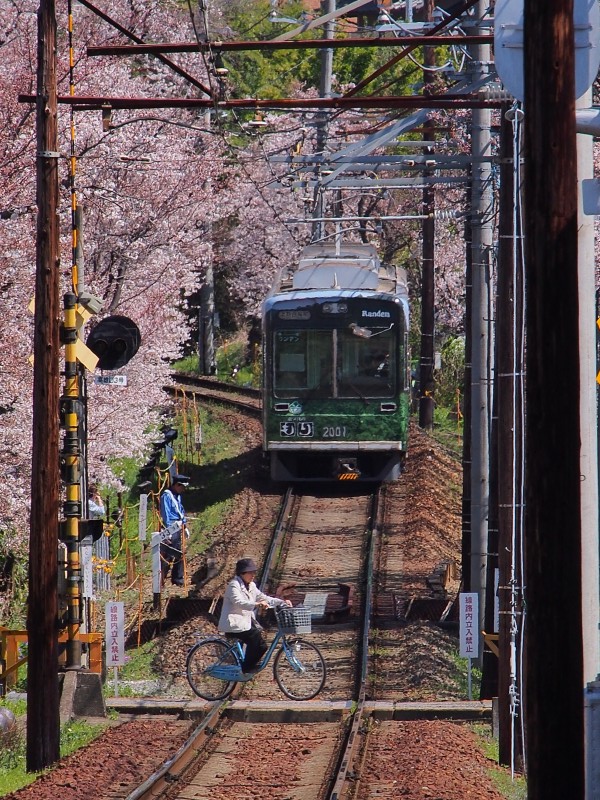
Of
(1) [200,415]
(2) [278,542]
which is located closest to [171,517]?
(2) [278,542]

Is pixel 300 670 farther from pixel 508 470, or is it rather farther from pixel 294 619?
pixel 508 470

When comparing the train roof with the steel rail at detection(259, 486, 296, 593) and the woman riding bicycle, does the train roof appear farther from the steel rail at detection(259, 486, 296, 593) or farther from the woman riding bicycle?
the woman riding bicycle

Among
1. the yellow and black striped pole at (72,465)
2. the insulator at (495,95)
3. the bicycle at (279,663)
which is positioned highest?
the insulator at (495,95)

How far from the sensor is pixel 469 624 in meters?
15.1

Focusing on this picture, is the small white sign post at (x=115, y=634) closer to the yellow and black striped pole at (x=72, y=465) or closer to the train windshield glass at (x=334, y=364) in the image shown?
the yellow and black striped pole at (x=72, y=465)

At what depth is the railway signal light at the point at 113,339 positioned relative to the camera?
15.8 m

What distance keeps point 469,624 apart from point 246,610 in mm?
2437

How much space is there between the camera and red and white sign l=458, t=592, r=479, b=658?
49.3 feet

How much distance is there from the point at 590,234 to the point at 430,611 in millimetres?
11847

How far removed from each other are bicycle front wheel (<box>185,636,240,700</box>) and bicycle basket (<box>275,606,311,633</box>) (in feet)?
2.02

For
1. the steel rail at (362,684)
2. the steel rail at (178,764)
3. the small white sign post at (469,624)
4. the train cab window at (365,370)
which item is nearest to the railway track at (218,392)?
the train cab window at (365,370)

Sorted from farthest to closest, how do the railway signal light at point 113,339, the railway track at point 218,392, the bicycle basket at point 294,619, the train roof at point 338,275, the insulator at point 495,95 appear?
1. the railway track at point 218,392
2. the train roof at point 338,275
3. the railway signal light at point 113,339
4. the bicycle basket at point 294,619
5. the insulator at point 495,95

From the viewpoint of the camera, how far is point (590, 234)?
8281 millimetres

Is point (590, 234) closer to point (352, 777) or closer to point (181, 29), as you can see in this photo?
point (352, 777)
